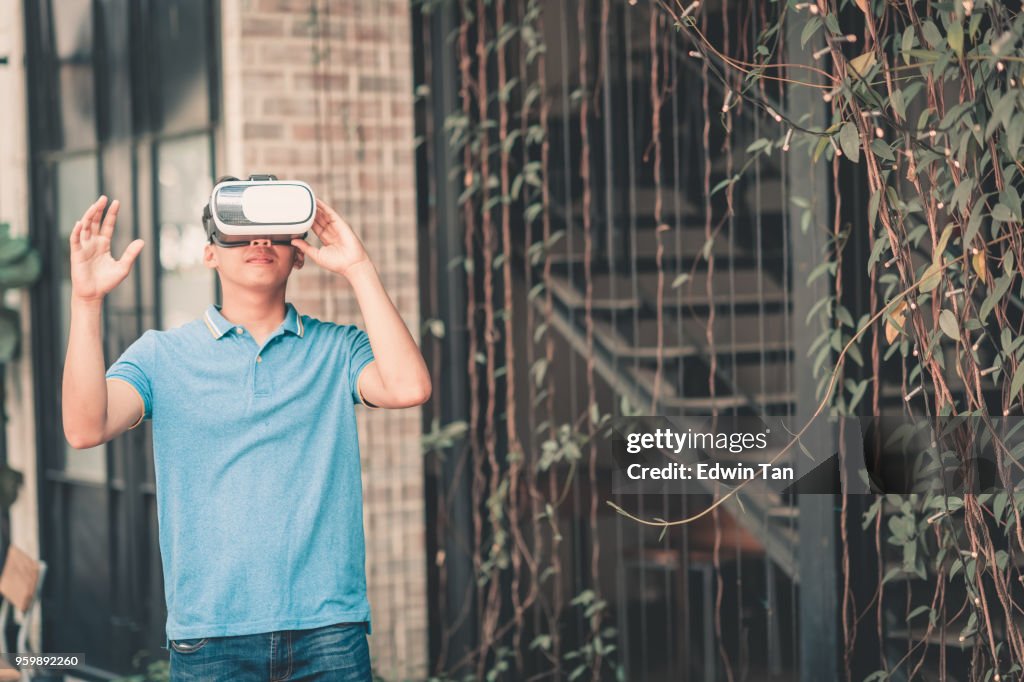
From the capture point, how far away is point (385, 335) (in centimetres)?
244

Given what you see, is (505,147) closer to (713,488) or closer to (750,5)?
(750,5)

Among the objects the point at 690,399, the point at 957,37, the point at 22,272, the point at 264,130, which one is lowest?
the point at 690,399

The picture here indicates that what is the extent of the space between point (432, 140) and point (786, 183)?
1504mm

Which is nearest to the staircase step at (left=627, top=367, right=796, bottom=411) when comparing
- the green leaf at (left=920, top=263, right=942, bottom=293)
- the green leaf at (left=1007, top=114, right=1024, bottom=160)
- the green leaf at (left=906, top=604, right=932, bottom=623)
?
the green leaf at (left=906, top=604, right=932, bottom=623)

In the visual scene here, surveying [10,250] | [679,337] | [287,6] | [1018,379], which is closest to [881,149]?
[1018,379]

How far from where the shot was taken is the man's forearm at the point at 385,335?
96.0 inches


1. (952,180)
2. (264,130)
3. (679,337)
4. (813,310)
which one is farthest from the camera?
(264,130)

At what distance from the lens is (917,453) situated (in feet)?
9.70

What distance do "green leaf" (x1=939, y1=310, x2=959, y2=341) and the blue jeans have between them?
1.27 meters

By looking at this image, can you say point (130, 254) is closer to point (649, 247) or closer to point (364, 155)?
point (364, 155)

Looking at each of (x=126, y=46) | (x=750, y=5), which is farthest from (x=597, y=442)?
(x=126, y=46)

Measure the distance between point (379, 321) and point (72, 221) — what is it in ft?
13.8

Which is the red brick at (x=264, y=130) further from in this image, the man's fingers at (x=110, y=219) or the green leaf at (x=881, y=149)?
the green leaf at (x=881, y=149)

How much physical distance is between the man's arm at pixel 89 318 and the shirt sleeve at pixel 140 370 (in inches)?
2.8
